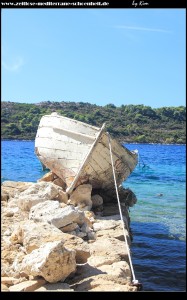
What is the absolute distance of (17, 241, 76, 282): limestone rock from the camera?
3.80m

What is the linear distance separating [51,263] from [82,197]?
4913mm

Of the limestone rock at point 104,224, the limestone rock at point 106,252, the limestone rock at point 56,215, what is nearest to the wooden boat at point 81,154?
the limestone rock at point 104,224

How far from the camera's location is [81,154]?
9664mm

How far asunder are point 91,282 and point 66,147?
240 inches

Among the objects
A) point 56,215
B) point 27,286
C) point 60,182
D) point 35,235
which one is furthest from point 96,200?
point 27,286

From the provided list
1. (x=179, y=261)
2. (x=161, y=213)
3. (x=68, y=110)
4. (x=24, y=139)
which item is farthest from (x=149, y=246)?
(x=68, y=110)

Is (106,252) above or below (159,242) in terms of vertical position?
above

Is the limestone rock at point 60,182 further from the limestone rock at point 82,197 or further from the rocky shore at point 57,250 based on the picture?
the rocky shore at point 57,250

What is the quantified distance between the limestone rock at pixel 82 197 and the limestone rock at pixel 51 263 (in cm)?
432

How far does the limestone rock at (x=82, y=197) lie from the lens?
8.49 meters

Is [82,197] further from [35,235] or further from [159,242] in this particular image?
[35,235]

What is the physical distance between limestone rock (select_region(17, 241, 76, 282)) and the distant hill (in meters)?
54.9

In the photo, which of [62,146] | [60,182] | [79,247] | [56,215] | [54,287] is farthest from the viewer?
[60,182]
